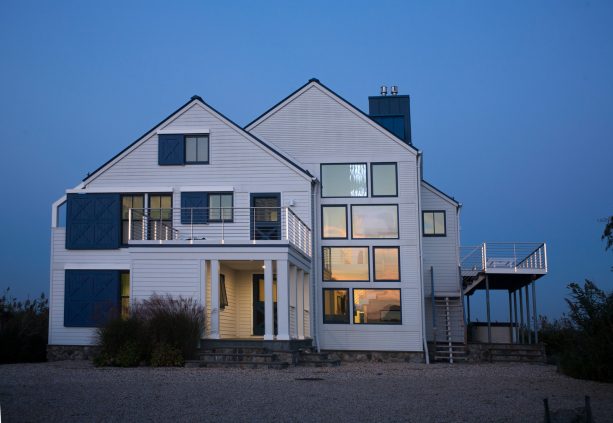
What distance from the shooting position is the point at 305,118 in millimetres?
29109

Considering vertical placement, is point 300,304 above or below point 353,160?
→ below

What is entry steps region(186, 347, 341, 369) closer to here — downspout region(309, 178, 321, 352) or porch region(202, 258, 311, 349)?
porch region(202, 258, 311, 349)

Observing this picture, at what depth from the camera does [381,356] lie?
2756 centimetres

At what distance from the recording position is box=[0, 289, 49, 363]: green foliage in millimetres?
25047

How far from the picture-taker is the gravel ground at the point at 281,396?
11.8 meters

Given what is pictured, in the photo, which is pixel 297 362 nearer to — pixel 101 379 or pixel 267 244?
pixel 267 244

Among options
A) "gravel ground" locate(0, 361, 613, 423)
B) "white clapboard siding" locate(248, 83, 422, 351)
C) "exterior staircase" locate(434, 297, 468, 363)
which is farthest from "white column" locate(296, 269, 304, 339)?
"exterior staircase" locate(434, 297, 468, 363)

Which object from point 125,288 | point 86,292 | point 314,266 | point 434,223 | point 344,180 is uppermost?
point 344,180

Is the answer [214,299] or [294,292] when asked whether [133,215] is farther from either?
[294,292]

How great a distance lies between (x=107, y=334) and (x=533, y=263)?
1636 cm

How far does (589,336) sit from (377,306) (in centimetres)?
1118

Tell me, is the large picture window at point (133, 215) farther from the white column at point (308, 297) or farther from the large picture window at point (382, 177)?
the large picture window at point (382, 177)

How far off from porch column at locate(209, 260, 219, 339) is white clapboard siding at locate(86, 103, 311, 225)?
4.08 m

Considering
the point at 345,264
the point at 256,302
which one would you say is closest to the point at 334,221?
the point at 345,264
